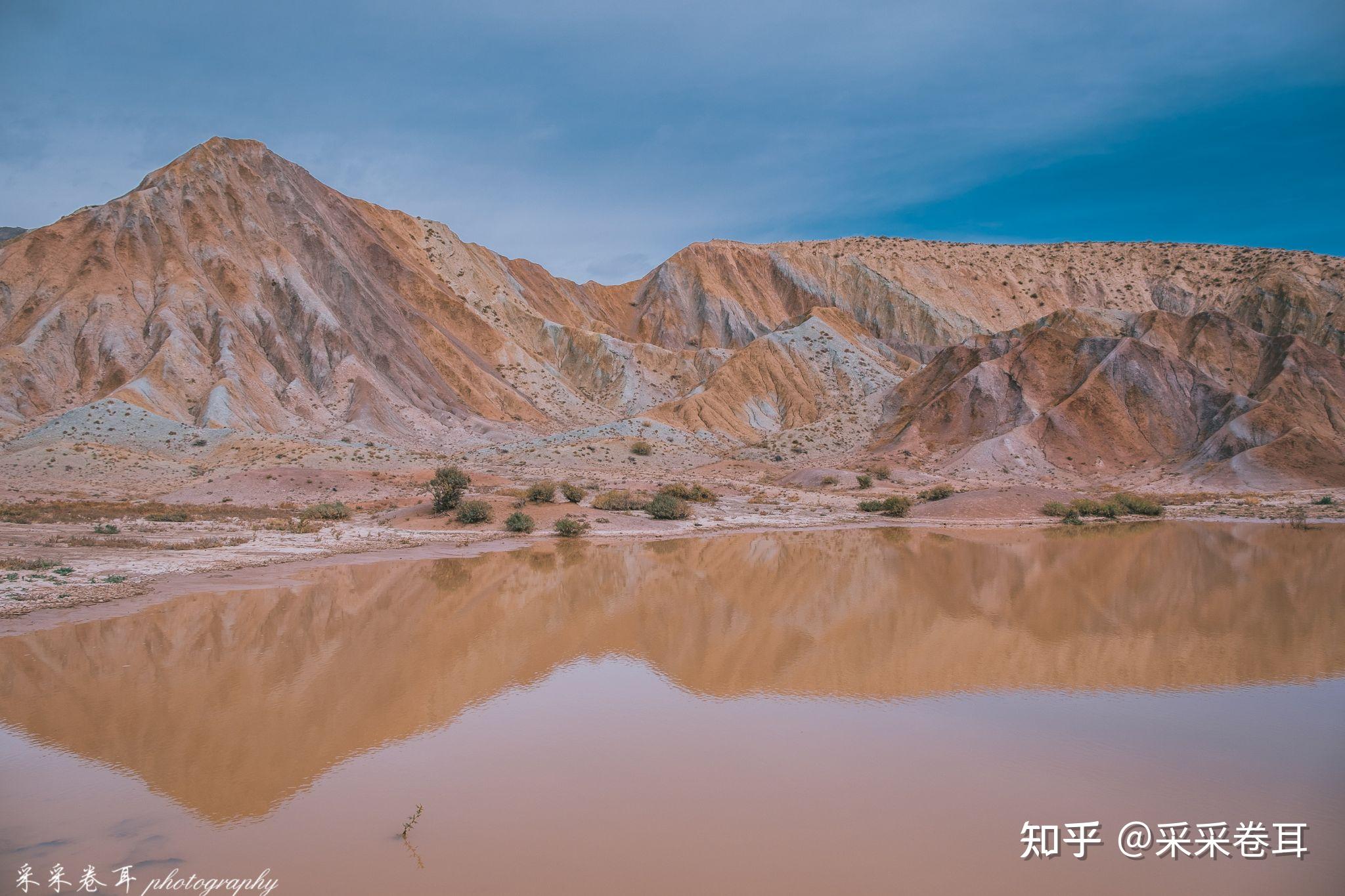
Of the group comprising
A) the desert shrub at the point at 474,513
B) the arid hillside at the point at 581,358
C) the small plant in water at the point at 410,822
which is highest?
the arid hillside at the point at 581,358

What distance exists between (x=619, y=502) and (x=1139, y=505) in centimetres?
2025

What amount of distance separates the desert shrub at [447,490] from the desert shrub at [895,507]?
15.9 m

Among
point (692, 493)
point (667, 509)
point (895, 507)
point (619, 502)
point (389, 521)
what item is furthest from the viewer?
point (692, 493)

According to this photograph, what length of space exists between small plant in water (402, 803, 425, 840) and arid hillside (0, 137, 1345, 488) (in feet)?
115

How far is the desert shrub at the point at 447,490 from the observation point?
26422mm

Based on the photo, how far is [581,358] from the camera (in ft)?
244

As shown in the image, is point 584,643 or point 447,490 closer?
point 584,643

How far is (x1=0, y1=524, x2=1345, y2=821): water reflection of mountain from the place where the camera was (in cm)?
805

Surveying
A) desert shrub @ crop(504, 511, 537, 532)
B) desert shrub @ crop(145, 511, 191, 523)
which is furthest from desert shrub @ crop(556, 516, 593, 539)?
desert shrub @ crop(145, 511, 191, 523)

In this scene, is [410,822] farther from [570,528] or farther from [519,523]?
[519,523]

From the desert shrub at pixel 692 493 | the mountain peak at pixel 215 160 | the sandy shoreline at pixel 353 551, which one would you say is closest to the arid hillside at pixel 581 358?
the mountain peak at pixel 215 160

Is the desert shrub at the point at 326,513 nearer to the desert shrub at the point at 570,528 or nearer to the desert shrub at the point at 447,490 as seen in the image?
the desert shrub at the point at 447,490

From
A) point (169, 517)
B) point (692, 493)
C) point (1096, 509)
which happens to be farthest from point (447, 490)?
point (1096, 509)

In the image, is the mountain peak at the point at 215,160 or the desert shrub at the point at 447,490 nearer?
the desert shrub at the point at 447,490
